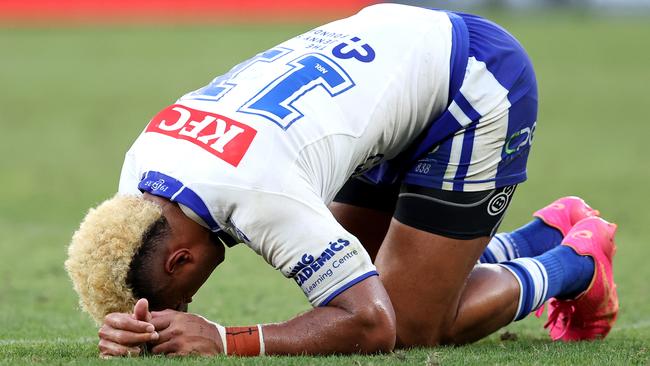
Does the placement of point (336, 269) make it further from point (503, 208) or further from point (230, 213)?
point (503, 208)

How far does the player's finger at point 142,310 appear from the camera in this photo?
14.8ft

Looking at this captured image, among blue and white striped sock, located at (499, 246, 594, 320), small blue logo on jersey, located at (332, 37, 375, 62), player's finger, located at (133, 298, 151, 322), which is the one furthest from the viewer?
blue and white striped sock, located at (499, 246, 594, 320)

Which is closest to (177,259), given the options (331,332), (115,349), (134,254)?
(134,254)

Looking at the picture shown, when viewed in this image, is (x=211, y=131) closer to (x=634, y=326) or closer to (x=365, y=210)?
(x=365, y=210)

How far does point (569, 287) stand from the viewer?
18.9ft

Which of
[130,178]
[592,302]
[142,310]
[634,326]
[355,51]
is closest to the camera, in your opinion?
[142,310]

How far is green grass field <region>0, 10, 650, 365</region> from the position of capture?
5688mm

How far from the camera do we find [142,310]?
452 centimetres

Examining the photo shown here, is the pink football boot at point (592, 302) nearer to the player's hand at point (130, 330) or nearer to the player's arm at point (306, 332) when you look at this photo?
the player's arm at point (306, 332)

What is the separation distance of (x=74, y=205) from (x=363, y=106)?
760 centimetres

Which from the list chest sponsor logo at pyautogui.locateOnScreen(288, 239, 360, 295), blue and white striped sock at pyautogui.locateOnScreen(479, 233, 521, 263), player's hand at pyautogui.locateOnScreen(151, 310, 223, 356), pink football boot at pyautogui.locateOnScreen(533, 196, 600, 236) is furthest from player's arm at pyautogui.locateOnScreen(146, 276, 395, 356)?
pink football boot at pyautogui.locateOnScreen(533, 196, 600, 236)

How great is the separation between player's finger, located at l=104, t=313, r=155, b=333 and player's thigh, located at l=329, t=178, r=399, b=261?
6.00 ft

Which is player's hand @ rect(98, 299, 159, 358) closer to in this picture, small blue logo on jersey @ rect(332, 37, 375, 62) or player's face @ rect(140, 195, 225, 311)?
player's face @ rect(140, 195, 225, 311)

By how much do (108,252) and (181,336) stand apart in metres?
0.44
